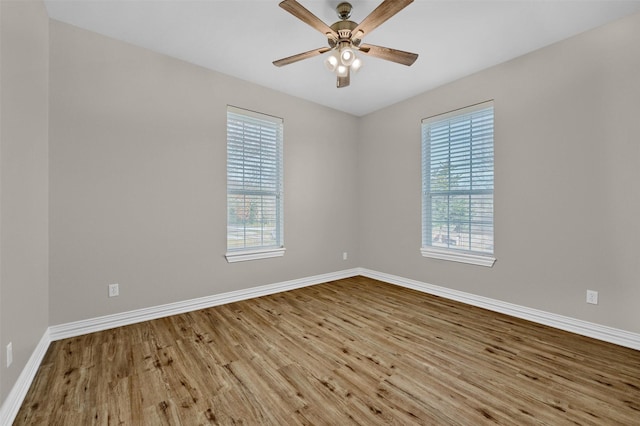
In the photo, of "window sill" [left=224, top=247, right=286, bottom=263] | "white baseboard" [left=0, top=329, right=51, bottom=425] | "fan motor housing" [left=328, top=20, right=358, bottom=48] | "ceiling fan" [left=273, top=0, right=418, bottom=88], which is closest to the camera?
"white baseboard" [left=0, top=329, right=51, bottom=425]

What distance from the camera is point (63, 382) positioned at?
1.85 m

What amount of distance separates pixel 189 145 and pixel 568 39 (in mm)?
3963

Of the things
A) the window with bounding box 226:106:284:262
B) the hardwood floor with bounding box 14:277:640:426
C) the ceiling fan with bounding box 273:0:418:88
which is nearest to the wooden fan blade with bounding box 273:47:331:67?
the ceiling fan with bounding box 273:0:418:88

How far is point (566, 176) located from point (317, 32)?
2747 mm

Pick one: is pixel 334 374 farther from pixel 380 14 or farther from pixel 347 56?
pixel 380 14

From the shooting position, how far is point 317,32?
2617mm

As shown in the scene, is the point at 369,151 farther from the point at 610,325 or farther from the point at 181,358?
the point at 181,358

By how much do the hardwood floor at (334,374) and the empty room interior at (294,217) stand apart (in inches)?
0.7

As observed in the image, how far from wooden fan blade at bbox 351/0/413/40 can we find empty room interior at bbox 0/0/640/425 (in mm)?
19

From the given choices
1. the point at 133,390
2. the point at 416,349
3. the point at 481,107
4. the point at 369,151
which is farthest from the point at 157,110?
the point at 481,107

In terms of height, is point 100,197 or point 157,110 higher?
point 157,110

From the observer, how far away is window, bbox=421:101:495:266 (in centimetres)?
329

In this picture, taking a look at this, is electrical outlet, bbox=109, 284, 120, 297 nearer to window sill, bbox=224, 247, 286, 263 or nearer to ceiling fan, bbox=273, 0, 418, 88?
window sill, bbox=224, 247, 286, 263

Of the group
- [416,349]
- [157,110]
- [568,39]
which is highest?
[568,39]
